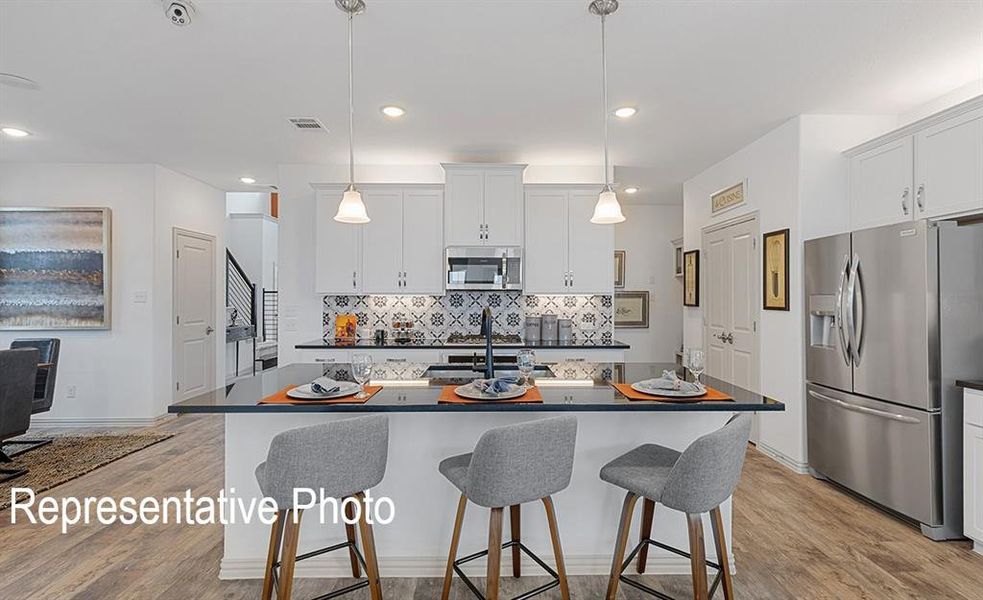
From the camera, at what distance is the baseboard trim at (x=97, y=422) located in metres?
5.08

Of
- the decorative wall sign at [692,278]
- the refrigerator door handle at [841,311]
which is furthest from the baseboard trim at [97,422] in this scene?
the refrigerator door handle at [841,311]

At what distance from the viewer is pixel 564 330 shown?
489 cm

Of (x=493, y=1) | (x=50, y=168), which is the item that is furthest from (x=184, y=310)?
(x=493, y=1)

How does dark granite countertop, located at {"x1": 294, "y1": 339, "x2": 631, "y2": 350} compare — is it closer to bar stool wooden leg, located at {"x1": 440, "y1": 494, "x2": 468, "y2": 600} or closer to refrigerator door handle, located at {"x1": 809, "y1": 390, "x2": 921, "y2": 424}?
refrigerator door handle, located at {"x1": 809, "y1": 390, "x2": 921, "y2": 424}

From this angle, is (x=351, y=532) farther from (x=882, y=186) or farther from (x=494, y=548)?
(x=882, y=186)

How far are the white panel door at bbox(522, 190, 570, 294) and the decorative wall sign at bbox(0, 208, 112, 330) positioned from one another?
4.08m

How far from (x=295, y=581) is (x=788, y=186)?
4102 millimetres

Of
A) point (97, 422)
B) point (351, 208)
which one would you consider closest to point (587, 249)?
point (351, 208)

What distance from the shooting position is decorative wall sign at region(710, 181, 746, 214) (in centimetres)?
464

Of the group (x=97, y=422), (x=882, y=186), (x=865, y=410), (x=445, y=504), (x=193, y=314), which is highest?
(x=882, y=186)

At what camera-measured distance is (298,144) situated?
14.7ft

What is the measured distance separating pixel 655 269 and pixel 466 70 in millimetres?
4879

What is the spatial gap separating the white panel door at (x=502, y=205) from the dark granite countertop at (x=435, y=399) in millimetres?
2266

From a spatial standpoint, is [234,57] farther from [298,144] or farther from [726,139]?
[726,139]
